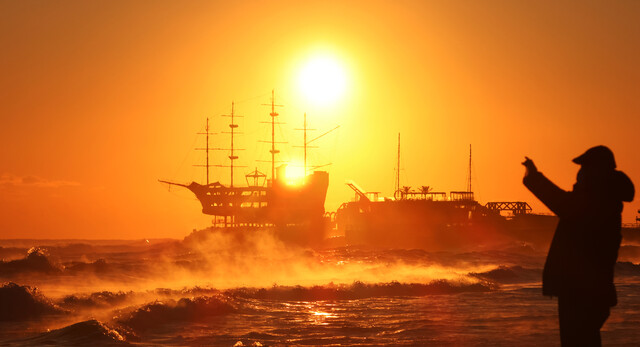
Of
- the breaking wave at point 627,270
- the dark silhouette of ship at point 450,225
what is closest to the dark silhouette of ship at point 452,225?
the dark silhouette of ship at point 450,225

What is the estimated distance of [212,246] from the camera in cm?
12912

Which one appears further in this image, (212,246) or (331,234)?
(331,234)

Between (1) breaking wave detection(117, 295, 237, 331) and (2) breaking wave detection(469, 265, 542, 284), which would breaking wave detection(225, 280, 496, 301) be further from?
(2) breaking wave detection(469, 265, 542, 284)

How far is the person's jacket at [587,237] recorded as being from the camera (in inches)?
188

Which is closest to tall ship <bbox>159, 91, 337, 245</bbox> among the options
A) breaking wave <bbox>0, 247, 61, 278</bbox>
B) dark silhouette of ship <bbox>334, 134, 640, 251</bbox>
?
dark silhouette of ship <bbox>334, 134, 640, 251</bbox>

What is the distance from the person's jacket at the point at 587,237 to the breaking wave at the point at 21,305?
2108 centimetres

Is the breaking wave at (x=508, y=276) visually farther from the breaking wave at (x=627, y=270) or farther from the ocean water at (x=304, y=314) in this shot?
the breaking wave at (x=627, y=270)

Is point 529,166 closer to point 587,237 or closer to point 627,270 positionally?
point 587,237

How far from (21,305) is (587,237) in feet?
72.8

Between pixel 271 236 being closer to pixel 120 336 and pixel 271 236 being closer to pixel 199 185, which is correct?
pixel 199 185

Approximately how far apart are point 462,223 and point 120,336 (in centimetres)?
9757

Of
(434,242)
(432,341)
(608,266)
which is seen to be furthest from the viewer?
(434,242)

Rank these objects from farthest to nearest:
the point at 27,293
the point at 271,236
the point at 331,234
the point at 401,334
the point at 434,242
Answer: the point at 331,234 < the point at 271,236 < the point at 434,242 < the point at 27,293 < the point at 401,334

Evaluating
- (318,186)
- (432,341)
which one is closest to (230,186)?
(318,186)
